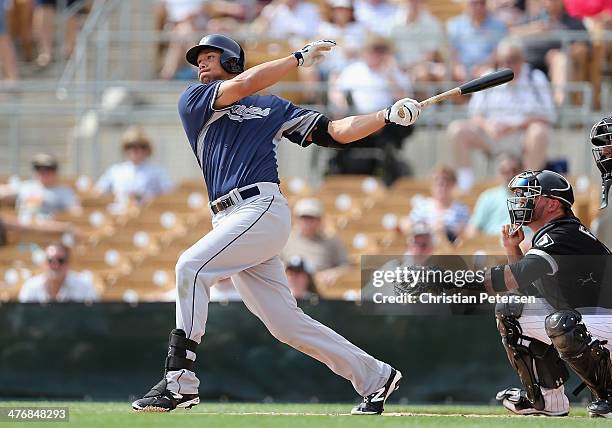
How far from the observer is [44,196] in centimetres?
1359

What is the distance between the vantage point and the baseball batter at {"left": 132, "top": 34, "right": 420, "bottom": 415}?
739cm

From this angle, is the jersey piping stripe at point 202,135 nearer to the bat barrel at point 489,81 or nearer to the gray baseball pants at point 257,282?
the gray baseball pants at point 257,282

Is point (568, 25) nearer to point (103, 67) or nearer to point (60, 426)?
point (103, 67)

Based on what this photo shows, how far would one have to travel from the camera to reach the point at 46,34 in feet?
54.3

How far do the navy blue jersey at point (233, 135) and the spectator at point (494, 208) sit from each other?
462 centimetres

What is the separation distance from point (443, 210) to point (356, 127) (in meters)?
4.79

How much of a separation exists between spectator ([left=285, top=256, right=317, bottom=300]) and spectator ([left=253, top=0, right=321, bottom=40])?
4311 mm

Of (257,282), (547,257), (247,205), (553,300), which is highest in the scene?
(247,205)

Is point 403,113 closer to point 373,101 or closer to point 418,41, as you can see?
point 373,101

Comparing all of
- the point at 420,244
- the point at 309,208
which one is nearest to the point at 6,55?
the point at 309,208

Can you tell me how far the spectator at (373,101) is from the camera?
1341cm

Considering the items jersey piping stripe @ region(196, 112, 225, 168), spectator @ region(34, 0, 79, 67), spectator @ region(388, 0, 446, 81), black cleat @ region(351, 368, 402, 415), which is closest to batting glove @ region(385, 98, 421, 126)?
jersey piping stripe @ region(196, 112, 225, 168)

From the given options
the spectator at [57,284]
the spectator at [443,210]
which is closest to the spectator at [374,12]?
the spectator at [443,210]

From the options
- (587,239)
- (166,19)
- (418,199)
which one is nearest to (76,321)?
(418,199)
